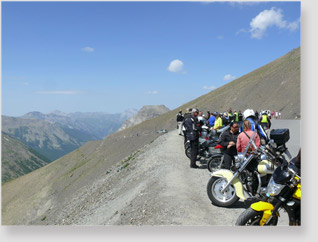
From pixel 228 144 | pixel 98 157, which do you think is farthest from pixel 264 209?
pixel 98 157

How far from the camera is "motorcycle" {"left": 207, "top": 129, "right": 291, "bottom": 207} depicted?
7301 millimetres

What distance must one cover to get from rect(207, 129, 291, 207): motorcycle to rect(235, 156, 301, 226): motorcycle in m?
1.07

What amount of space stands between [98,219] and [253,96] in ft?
201

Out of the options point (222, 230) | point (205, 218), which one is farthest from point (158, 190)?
point (222, 230)

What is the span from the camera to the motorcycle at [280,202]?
17.8ft

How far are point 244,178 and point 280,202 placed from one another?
248 cm

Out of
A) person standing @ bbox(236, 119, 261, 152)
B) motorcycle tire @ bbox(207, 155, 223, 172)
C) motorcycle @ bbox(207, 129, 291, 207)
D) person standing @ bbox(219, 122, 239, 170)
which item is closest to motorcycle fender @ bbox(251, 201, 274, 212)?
motorcycle @ bbox(207, 129, 291, 207)

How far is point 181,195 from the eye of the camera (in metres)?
9.90

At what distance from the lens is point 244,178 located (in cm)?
802

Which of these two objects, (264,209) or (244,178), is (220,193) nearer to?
(244,178)

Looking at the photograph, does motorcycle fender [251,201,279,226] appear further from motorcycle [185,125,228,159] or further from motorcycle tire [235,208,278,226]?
motorcycle [185,125,228,159]

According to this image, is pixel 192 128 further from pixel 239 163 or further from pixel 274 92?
pixel 274 92

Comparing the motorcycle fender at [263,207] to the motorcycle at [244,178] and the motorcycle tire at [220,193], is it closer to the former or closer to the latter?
the motorcycle at [244,178]

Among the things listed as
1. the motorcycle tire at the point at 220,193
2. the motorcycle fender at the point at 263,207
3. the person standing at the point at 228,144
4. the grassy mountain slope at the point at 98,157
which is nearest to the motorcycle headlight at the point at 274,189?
the motorcycle fender at the point at 263,207
